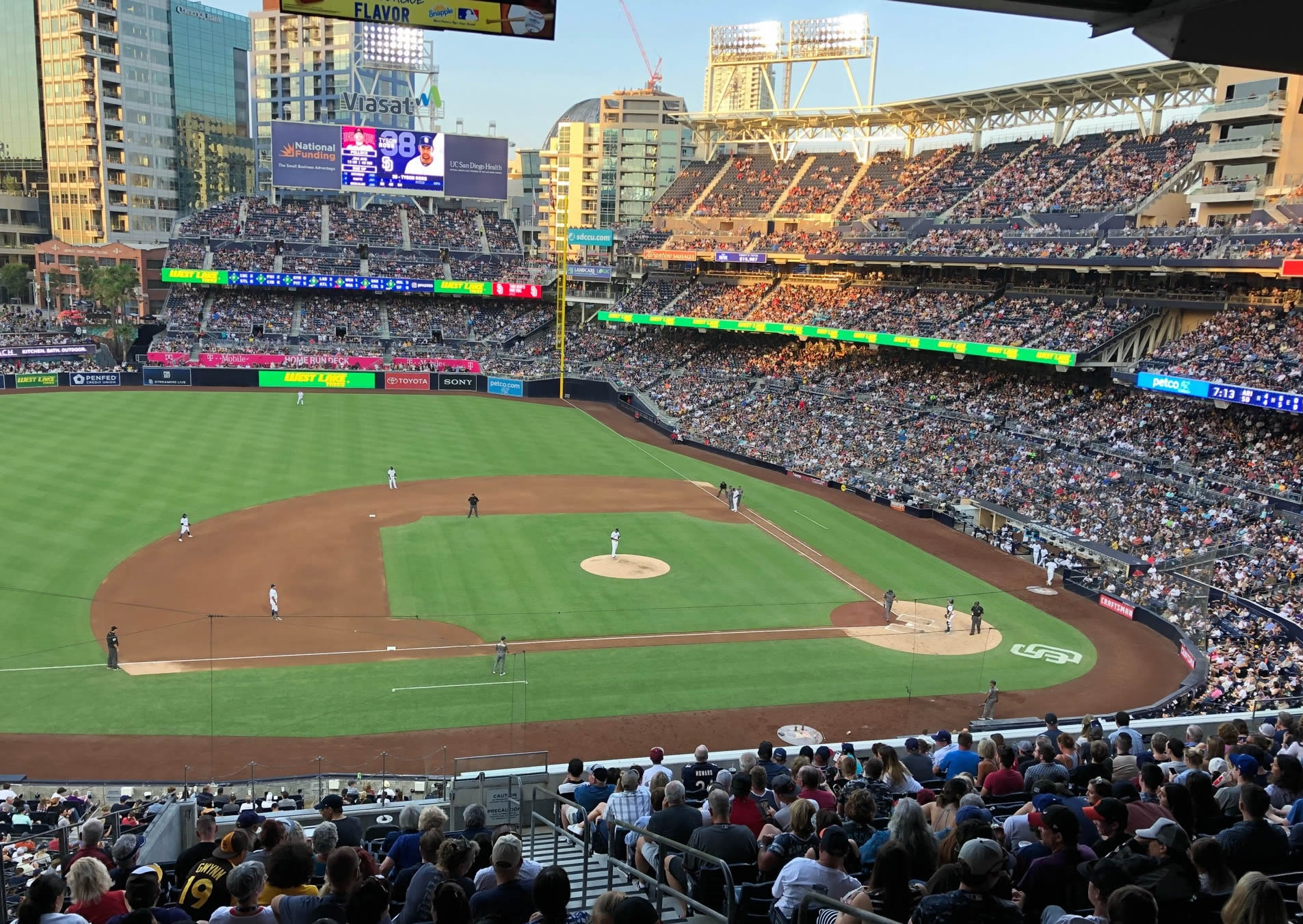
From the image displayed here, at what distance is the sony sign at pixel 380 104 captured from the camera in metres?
80.3

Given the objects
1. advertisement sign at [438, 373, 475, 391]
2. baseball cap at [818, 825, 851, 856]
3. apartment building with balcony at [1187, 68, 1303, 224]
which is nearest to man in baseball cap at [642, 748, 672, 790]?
baseball cap at [818, 825, 851, 856]

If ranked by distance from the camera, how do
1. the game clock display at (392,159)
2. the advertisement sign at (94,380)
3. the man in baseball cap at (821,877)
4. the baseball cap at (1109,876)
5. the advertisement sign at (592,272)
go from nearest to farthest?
1. the baseball cap at (1109,876)
2. the man in baseball cap at (821,877)
3. the advertisement sign at (94,380)
4. the game clock display at (392,159)
5. the advertisement sign at (592,272)

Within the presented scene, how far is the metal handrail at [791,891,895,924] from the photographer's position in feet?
15.2

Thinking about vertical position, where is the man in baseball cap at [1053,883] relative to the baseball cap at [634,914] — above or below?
below

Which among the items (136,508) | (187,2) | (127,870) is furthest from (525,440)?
(187,2)

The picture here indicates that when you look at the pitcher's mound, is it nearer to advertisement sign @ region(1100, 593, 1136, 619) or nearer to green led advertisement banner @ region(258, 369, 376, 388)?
advertisement sign @ region(1100, 593, 1136, 619)

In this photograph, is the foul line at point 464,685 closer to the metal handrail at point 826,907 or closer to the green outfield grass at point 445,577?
the green outfield grass at point 445,577

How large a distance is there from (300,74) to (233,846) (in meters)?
129

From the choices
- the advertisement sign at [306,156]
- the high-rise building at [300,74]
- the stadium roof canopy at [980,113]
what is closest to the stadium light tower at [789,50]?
the stadium roof canopy at [980,113]

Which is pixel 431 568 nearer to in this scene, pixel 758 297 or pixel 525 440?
pixel 525 440

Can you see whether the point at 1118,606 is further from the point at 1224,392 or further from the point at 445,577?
the point at 445,577

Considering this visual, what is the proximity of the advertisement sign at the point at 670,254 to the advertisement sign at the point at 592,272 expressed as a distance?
4514 millimetres

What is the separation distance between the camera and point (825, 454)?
46.4 meters

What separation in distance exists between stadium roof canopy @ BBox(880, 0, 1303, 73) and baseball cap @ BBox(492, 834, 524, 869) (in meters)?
6.49
